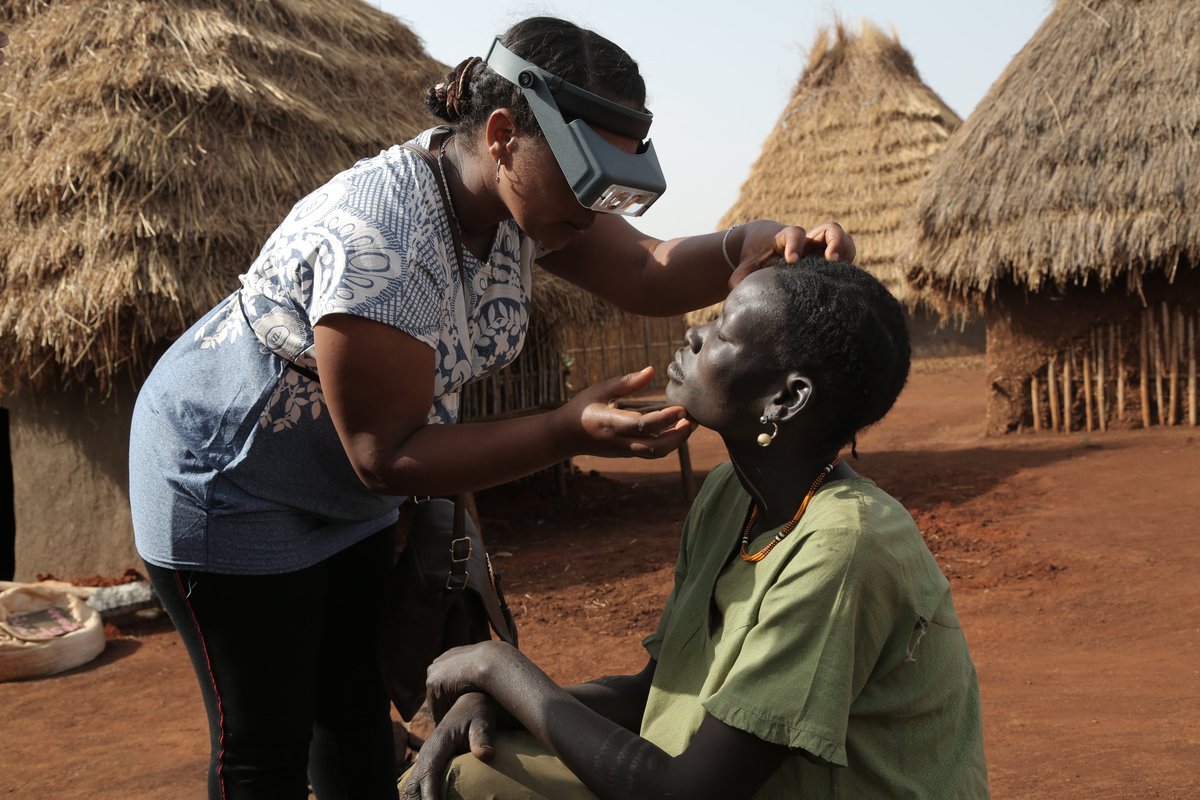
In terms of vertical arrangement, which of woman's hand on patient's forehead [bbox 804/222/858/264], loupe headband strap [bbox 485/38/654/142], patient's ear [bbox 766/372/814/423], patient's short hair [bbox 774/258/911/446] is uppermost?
loupe headband strap [bbox 485/38/654/142]

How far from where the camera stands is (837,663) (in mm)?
1517

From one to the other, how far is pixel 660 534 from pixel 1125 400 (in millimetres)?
5259

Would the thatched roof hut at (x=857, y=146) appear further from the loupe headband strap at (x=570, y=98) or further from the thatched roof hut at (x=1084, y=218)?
the loupe headband strap at (x=570, y=98)

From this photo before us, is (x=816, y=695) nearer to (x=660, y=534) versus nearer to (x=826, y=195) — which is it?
(x=660, y=534)

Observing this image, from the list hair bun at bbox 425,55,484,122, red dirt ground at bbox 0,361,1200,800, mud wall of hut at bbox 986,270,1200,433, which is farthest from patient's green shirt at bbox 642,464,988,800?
mud wall of hut at bbox 986,270,1200,433

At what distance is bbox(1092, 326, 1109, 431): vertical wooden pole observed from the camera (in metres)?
10.3

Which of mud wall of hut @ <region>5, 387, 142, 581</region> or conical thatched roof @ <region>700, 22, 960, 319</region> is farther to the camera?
conical thatched roof @ <region>700, 22, 960, 319</region>

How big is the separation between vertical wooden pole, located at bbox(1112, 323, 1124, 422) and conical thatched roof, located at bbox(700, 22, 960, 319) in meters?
6.86

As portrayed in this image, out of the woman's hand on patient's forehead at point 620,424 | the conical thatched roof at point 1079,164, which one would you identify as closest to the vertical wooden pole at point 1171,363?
the conical thatched roof at point 1079,164

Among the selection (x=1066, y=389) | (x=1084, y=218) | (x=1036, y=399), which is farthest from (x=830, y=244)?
(x=1036, y=399)

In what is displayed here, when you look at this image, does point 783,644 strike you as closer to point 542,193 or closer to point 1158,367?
point 542,193

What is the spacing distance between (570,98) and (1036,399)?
9.82 metres

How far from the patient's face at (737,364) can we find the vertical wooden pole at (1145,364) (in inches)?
381

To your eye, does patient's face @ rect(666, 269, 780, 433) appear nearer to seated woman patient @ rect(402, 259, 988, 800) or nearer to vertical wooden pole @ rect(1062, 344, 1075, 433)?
seated woman patient @ rect(402, 259, 988, 800)
